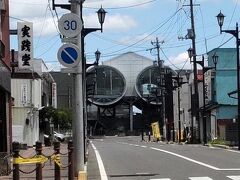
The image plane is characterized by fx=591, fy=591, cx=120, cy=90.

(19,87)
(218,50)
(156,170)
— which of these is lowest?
(156,170)

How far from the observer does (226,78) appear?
63.1m

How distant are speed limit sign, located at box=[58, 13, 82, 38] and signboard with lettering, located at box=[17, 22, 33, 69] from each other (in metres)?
15.1

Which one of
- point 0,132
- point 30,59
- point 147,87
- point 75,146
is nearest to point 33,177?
point 75,146

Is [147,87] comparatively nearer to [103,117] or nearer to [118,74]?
[118,74]

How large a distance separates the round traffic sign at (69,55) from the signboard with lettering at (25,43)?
1530 centimetres

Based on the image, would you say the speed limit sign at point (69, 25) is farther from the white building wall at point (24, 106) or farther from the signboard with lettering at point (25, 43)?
the white building wall at point (24, 106)

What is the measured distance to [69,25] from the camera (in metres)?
15.9

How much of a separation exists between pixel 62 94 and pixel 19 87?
76526 millimetres

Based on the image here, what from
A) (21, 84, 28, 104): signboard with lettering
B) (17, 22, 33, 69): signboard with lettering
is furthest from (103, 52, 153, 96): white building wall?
(17, 22, 33, 69): signboard with lettering

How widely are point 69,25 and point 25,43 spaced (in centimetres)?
1556

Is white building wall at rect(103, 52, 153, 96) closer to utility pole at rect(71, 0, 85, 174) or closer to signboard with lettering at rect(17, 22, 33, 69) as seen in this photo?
signboard with lettering at rect(17, 22, 33, 69)

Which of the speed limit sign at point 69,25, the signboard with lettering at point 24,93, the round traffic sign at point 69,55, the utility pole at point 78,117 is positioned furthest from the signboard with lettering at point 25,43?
the signboard with lettering at point 24,93

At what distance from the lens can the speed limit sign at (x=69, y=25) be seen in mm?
15797

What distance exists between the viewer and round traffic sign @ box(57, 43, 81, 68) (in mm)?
15812
